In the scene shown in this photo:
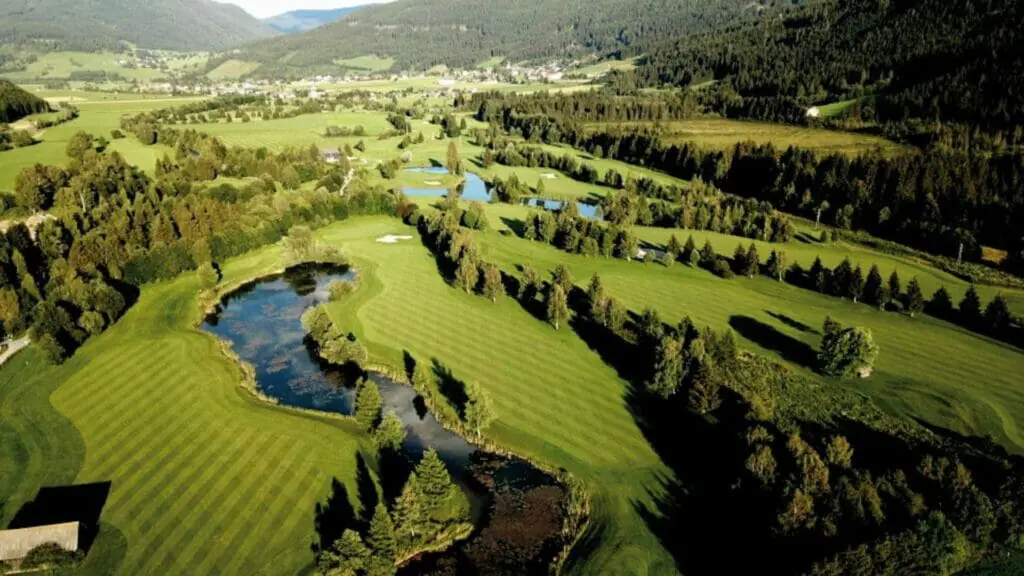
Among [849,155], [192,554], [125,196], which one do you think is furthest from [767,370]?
[125,196]

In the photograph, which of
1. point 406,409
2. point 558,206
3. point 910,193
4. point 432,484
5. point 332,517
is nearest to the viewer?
point 432,484

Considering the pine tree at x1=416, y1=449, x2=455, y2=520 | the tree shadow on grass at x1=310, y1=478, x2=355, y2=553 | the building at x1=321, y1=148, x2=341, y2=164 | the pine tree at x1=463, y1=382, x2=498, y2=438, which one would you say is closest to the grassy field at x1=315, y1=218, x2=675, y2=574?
the pine tree at x1=463, y1=382, x2=498, y2=438

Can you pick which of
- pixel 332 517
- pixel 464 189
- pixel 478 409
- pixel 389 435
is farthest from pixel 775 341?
pixel 464 189

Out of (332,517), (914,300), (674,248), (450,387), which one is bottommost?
(332,517)

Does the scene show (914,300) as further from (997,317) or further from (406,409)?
(406,409)

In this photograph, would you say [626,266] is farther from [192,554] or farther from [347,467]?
[192,554]

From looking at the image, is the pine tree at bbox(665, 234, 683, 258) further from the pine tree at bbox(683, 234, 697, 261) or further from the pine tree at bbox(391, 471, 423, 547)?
the pine tree at bbox(391, 471, 423, 547)

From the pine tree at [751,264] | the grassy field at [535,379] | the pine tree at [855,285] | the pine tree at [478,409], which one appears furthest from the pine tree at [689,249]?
the pine tree at [478,409]
